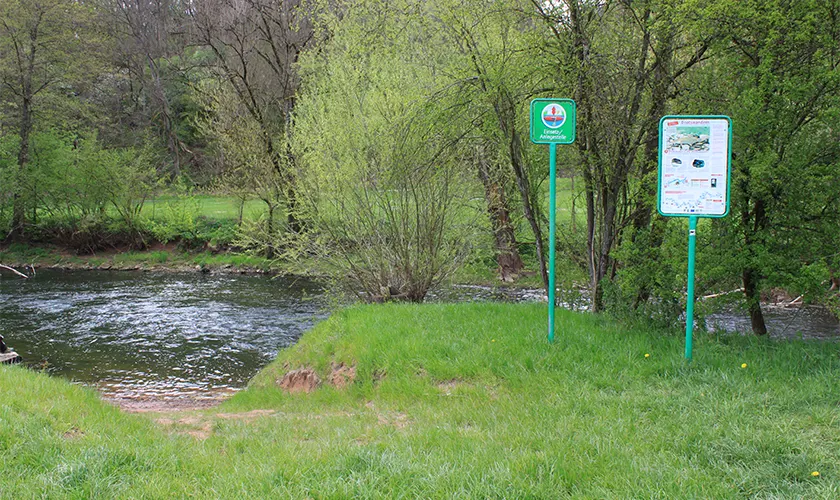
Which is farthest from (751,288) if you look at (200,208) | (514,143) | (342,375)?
(200,208)

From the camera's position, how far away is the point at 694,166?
630 cm

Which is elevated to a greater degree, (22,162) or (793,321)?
(22,162)

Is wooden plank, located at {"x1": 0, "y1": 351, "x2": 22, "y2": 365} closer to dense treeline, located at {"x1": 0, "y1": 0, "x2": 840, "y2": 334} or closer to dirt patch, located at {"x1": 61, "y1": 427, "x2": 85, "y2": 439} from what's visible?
dense treeline, located at {"x1": 0, "y1": 0, "x2": 840, "y2": 334}

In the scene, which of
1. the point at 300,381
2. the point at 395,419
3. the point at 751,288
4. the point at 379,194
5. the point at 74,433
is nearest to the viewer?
the point at 74,433

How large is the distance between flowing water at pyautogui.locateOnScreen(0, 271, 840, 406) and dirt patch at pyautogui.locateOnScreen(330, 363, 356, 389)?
3.75 meters

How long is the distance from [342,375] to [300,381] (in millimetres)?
1384

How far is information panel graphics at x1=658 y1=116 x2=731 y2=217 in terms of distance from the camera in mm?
6164

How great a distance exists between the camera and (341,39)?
17.1m

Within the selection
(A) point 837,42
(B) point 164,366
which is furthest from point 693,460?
(B) point 164,366

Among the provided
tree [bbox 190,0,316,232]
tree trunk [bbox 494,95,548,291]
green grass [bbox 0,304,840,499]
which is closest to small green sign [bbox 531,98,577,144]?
tree trunk [bbox 494,95,548,291]

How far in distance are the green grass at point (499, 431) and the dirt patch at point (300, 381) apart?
131cm

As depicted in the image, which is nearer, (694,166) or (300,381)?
(694,166)

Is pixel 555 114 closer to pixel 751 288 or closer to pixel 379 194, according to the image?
pixel 751 288

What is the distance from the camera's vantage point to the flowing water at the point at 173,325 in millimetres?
12992
